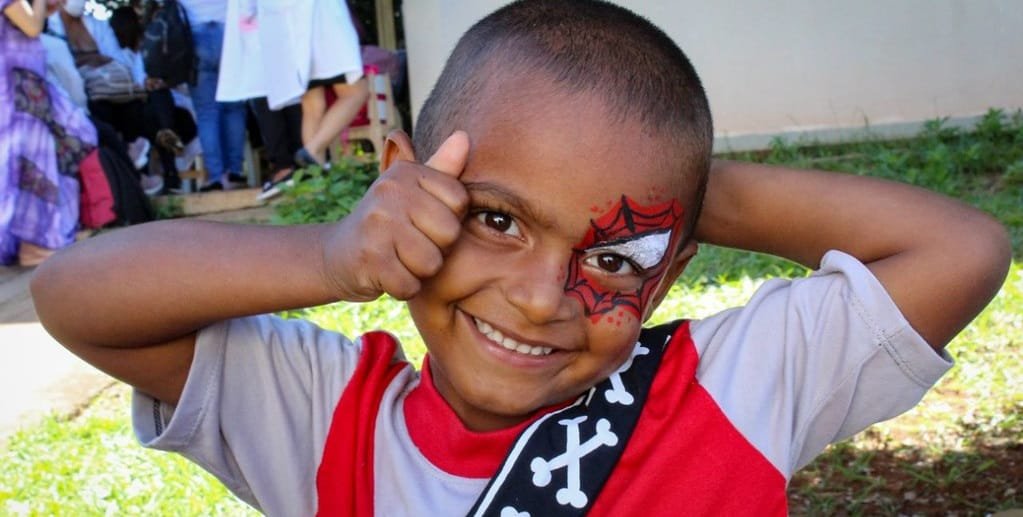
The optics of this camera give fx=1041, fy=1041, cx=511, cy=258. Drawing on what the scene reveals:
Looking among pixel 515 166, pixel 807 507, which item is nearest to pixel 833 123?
pixel 807 507

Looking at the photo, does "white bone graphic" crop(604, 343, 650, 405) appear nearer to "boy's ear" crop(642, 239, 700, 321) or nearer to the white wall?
"boy's ear" crop(642, 239, 700, 321)

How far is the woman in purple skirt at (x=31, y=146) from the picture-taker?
20.2 ft

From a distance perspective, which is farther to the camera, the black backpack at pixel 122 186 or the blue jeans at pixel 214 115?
the blue jeans at pixel 214 115

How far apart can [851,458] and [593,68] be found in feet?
5.74

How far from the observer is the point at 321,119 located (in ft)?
23.4

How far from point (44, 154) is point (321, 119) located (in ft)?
5.76

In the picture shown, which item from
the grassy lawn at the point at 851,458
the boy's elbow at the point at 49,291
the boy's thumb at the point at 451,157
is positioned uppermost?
the boy's thumb at the point at 451,157

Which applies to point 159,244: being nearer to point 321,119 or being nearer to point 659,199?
point 659,199

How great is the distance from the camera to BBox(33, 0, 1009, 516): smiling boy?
162cm

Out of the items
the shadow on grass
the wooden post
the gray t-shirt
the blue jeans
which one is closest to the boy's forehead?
the gray t-shirt

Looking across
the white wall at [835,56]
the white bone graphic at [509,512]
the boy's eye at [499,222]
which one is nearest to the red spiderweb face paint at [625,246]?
the boy's eye at [499,222]

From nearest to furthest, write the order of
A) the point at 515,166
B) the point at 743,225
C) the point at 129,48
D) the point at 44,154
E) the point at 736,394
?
the point at 515,166 < the point at 736,394 < the point at 743,225 < the point at 44,154 < the point at 129,48

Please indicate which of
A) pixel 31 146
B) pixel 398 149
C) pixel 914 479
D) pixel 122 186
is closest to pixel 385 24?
pixel 122 186

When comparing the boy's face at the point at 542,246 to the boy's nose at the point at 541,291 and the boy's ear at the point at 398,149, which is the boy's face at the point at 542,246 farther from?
the boy's ear at the point at 398,149
